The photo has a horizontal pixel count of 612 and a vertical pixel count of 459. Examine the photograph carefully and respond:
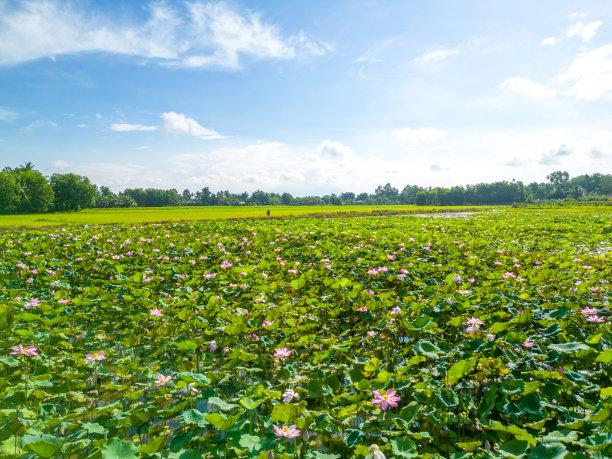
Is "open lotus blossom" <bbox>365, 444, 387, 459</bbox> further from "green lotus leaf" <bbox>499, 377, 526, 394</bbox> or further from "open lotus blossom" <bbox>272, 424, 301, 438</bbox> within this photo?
"green lotus leaf" <bbox>499, 377, 526, 394</bbox>

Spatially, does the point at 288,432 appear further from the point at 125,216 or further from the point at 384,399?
the point at 125,216

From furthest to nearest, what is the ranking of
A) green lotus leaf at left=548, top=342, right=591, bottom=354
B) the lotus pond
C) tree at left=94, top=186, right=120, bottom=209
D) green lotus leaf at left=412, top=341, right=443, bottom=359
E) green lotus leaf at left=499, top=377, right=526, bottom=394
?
1. tree at left=94, top=186, right=120, bottom=209
2. green lotus leaf at left=412, top=341, right=443, bottom=359
3. green lotus leaf at left=548, top=342, right=591, bottom=354
4. green lotus leaf at left=499, top=377, right=526, bottom=394
5. the lotus pond

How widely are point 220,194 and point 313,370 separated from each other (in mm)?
105443

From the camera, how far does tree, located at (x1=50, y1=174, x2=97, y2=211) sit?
48.6 m

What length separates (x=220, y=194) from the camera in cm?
10400

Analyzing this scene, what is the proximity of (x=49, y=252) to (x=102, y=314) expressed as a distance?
202 inches

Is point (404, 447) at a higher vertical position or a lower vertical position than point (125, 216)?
lower

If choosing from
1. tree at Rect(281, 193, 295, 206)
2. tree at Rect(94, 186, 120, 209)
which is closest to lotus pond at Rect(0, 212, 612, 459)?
tree at Rect(94, 186, 120, 209)

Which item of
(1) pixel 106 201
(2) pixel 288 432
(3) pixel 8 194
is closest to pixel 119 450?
(2) pixel 288 432

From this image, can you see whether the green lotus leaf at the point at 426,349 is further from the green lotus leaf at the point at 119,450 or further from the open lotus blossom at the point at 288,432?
the green lotus leaf at the point at 119,450

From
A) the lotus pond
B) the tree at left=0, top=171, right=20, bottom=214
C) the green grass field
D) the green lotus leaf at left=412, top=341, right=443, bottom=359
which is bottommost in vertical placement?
the lotus pond

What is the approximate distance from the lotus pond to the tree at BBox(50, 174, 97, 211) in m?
52.5

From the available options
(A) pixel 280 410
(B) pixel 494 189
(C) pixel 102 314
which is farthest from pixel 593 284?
(B) pixel 494 189

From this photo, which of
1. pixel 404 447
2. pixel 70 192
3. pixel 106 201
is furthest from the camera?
pixel 106 201
